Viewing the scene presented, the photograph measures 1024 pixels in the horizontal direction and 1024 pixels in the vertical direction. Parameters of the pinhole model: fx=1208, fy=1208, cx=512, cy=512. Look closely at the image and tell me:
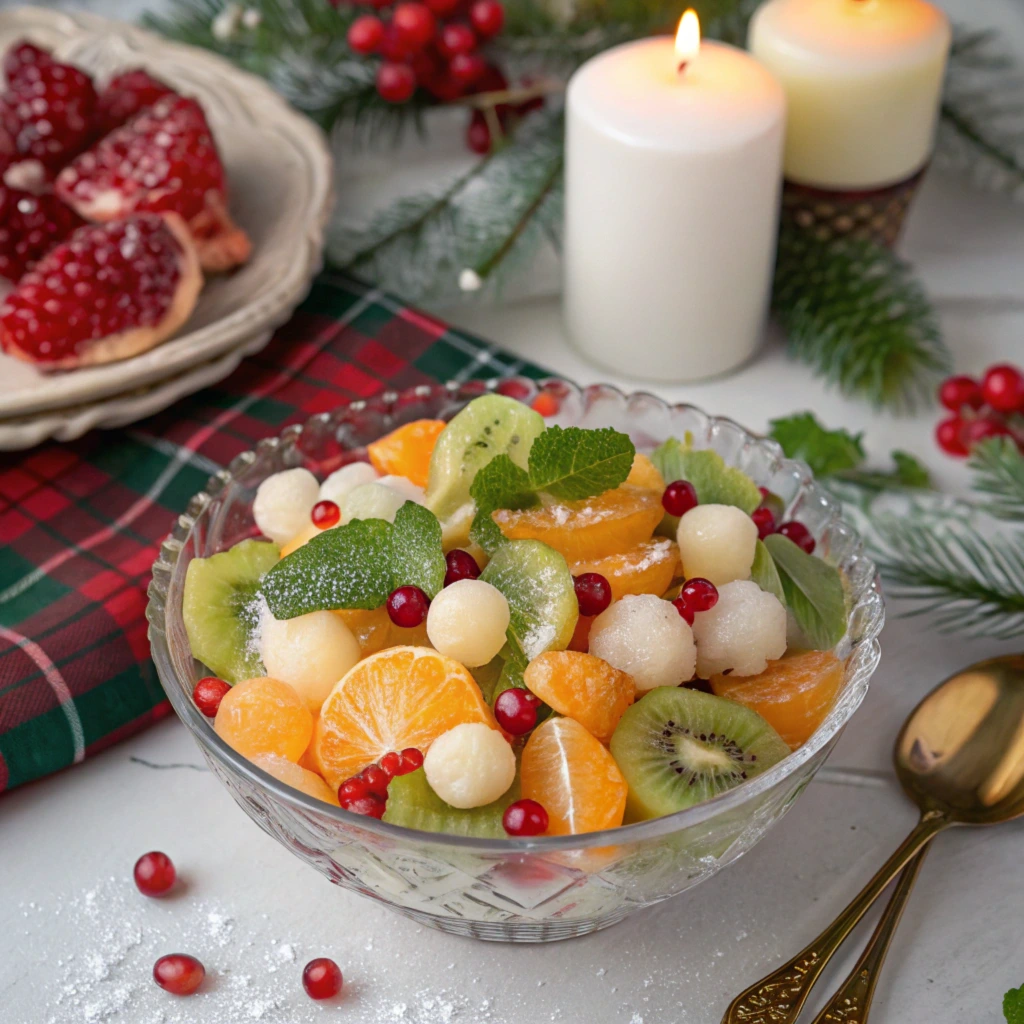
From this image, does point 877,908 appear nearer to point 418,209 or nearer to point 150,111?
point 418,209

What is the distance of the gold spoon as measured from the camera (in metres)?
0.97

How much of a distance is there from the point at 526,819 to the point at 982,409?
1.03 metres

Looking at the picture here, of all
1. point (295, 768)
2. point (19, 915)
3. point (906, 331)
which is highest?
point (295, 768)

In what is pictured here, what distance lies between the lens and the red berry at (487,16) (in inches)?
75.4

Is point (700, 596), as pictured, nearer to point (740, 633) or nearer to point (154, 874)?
point (740, 633)

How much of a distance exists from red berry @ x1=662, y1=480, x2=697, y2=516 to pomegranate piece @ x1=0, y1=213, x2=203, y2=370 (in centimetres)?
76

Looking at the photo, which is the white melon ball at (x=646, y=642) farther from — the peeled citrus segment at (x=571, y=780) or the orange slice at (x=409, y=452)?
the orange slice at (x=409, y=452)

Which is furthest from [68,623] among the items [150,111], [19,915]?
[150,111]

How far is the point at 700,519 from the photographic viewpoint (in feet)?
3.49

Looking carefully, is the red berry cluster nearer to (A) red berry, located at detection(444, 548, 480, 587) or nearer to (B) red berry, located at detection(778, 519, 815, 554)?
(B) red berry, located at detection(778, 519, 815, 554)

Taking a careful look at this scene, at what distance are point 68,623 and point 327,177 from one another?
830mm

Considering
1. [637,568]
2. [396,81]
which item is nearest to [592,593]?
[637,568]

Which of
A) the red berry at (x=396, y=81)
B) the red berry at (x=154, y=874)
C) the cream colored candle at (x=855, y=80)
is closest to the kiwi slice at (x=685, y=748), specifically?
the red berry at (x=154, y=874)

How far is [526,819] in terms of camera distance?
2.83 feet
